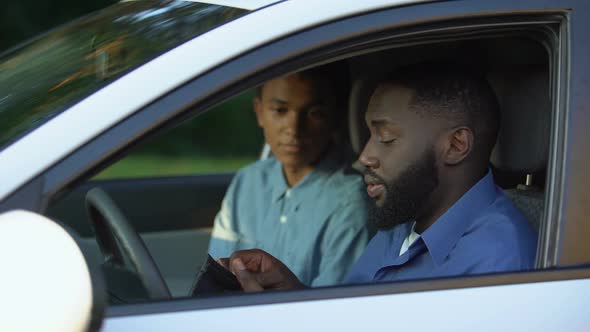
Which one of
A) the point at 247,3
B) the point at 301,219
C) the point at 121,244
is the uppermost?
the point at 247,3

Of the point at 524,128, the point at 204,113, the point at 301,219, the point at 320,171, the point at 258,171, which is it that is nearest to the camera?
the point at 204,113

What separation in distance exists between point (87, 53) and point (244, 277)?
0.60 meters

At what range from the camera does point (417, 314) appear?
1.88m

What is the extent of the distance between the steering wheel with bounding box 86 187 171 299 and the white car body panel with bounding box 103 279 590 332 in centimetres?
12

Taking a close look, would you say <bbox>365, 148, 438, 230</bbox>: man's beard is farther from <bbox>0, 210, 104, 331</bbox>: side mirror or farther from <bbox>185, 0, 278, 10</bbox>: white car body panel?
<bbox>0, 210, 104, 331</bbox>: side mirror

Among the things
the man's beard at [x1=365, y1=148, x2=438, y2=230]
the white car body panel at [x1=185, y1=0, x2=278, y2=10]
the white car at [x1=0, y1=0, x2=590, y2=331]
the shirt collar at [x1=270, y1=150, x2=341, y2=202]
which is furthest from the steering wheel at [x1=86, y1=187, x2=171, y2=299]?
the shirt collar at [x1=270, y1=150, x2=341, y2=202]

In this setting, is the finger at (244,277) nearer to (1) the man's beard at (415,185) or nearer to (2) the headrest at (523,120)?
(1) the man's beard at (415,185)

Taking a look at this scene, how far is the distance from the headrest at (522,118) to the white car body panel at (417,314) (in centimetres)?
44

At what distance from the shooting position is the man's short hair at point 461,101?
2.48 meters

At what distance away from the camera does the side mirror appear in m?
1.52

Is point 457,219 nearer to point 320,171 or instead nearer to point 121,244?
point 121,244

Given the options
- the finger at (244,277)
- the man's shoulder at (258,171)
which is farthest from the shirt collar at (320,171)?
the finger at (244,277)

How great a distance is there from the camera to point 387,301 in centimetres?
188

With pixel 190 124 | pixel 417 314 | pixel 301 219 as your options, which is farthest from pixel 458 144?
pixel 190 124
